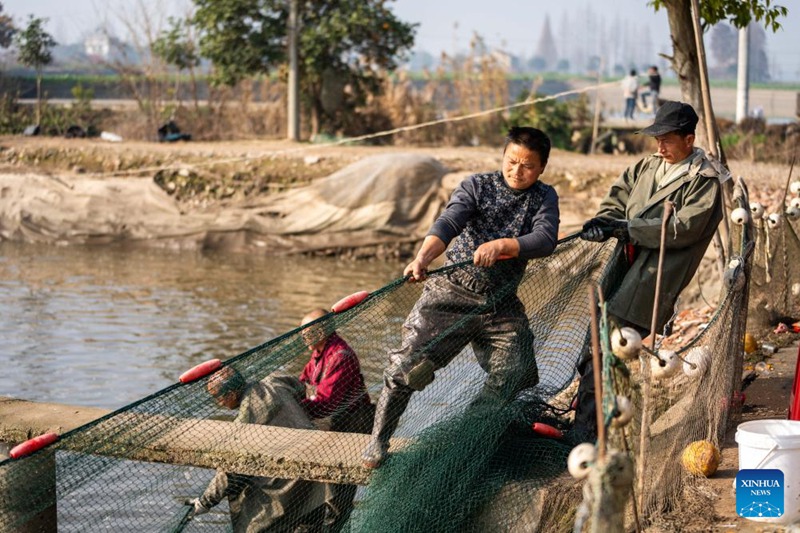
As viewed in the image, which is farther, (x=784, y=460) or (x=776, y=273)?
(x=776, y=273)

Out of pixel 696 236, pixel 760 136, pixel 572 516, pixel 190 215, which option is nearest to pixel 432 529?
pixel 572 516

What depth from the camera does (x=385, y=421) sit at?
504 centimetres

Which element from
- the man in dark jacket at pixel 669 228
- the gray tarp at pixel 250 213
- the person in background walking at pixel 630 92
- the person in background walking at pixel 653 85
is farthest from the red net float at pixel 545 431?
the person in background walking at pixel 630 92

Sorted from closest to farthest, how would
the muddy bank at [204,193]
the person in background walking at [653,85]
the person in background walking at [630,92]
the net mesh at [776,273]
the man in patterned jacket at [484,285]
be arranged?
the man in patterned jacket at [484,285]
the net mesh at [776,273]
the muddy bank at [204,193]
the person in background walking at [653,85]
the person in background walking at [630,92]

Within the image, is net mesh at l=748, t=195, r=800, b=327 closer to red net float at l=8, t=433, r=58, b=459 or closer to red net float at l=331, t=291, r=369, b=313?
red net float at l=331, t=291, r=369, b=313

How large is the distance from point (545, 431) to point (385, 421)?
2.55 feet

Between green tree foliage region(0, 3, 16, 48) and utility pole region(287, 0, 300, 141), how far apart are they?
47.4ft

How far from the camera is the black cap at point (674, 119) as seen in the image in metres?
5.34

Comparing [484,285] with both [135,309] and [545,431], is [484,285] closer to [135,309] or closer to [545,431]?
[545,431]

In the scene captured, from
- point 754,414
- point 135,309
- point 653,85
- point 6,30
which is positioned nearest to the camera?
point 754,414

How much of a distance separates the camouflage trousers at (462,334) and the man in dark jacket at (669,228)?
Answer: 1.38 ft

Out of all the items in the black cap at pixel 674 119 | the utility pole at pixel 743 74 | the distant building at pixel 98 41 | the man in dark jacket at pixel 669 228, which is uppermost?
the distant building at pixel 98 41

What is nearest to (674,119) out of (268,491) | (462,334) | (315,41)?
(462,334)

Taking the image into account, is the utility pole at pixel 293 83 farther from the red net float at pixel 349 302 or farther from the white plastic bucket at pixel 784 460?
the white plastic bucket at pixel 784 460
